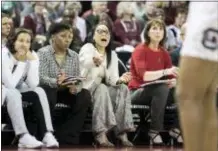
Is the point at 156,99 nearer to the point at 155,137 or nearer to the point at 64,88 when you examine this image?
the point at 155,137

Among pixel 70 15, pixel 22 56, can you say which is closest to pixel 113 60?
pixel 22 56

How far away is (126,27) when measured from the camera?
988 cm

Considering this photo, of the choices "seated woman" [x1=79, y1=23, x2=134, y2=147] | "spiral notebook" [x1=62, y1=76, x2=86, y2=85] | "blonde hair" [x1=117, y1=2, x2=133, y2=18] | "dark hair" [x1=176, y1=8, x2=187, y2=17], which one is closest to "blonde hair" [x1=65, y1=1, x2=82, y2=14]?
"blonde hair" [x1=117, y1=2, x2=133, y2=18]

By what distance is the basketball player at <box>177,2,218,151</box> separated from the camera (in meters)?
2.81

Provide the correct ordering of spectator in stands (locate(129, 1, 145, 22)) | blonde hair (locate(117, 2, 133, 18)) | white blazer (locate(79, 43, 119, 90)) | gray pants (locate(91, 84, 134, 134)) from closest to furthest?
gray pants (locate(91, 84, 134, 134))
white blazer (locate(79, 43, 119, 90))
blonde hair (locate(117, 2, 133, 18))
spectator in stands (locate(129, 1, 145, 22))

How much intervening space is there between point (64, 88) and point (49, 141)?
66cm

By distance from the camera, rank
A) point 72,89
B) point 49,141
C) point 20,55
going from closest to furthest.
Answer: point 49,141 < point 20,55 < point 72,89

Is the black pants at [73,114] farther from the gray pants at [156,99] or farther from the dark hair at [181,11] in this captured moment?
the dark hair at [181,11]

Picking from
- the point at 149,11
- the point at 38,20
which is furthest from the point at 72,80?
the point at 149,11

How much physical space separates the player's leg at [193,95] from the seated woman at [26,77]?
381cm

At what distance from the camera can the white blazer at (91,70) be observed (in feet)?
23.4

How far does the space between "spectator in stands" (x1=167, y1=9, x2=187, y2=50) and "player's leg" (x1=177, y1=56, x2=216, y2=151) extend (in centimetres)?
608

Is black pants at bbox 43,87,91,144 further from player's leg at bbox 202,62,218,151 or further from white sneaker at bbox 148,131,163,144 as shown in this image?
player's leg at bbox 202,62,218,151

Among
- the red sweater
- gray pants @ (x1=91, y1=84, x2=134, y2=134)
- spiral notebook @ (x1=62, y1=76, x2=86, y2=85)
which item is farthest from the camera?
the red sweater
